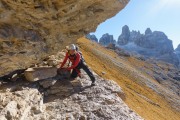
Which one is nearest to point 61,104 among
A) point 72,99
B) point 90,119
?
point 72,99

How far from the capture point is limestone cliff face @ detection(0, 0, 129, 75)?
420 inches

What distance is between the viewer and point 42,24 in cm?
1220

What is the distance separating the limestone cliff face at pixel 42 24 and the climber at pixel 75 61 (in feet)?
7.98

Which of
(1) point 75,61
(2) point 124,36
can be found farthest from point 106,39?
(1) point 75,61

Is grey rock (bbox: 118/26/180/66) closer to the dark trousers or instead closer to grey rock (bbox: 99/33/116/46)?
grey rock (bbox: 99/33/116/46)

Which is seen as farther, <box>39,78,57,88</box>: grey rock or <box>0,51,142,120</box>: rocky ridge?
<box>39,78,57,88</box>: grey rock

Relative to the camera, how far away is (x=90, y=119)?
16.2m

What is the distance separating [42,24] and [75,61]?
21.2 ft

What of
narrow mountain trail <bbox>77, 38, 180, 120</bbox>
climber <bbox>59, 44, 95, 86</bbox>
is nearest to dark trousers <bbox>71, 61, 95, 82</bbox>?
climber <bbox>59, 44, 95, 86</bbox>

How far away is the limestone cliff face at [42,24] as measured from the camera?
420 inches

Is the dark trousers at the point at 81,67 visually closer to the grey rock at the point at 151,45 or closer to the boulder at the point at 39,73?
the boulder at the point at 39,73

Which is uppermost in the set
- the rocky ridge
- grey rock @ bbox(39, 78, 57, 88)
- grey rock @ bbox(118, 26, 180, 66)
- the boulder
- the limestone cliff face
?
the limestone cliff face

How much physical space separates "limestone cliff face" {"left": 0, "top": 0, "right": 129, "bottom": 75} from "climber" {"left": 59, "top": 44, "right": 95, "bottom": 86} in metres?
2.43

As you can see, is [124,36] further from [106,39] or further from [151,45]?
[151,45]
